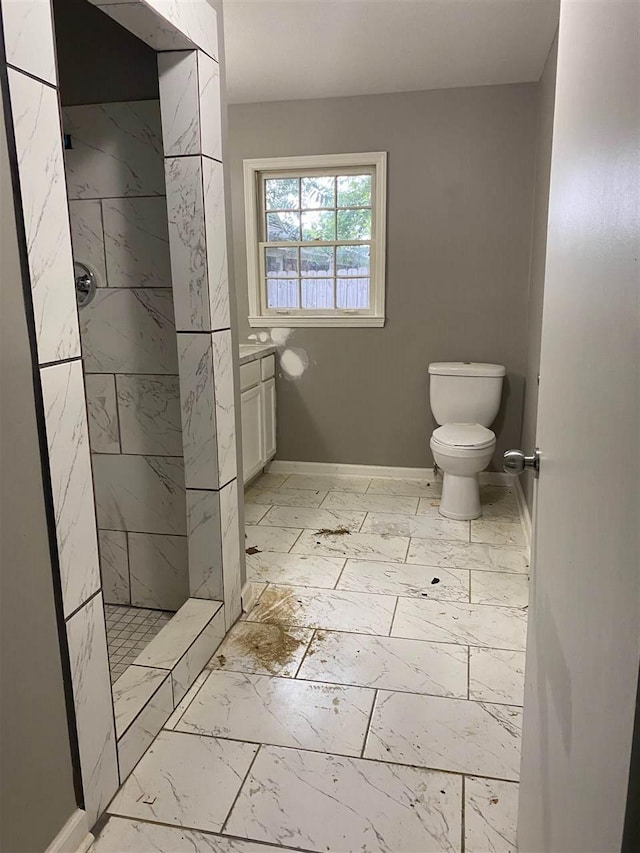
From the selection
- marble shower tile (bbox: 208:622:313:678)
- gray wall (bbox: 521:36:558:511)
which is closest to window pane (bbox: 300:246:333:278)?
gray wall (bbox: 521:36:558:511)

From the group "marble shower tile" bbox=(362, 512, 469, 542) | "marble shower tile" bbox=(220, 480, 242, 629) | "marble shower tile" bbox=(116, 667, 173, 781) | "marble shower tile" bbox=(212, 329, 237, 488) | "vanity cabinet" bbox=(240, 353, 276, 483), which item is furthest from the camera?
"vanity cabinet" bbox=(240, 353, 276, 483)

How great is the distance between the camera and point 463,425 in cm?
378

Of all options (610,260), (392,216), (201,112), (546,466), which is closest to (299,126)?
(392,216)

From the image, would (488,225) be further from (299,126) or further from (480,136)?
(299,126)

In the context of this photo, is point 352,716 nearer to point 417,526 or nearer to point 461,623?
point 461,623

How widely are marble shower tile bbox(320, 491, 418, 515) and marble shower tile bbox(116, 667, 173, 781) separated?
1967 millimetres

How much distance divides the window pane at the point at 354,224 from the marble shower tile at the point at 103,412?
2.19m

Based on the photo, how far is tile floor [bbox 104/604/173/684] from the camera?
2223 mm

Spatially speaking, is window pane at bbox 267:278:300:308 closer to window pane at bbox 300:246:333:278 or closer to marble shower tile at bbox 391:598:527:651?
window pane at bbox 300:246:333:278

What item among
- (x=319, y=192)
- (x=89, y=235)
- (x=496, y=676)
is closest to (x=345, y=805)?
(x=496, y=676)

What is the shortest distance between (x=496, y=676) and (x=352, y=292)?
2680 millimetres

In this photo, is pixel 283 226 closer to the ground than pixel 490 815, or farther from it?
farther from it

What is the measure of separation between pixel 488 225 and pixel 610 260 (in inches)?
133

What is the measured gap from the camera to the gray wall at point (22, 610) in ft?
3.90
